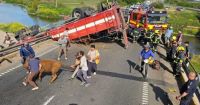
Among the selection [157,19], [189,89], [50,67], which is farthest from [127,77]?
[157,19]

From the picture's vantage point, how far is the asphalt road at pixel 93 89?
1380 centimetres

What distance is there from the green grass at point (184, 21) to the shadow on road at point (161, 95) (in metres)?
65.7

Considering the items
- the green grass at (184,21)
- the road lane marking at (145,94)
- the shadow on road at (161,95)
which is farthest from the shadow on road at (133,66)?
the green grass at (184,21)

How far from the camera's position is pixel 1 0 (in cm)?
13450

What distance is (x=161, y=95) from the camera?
15094 mm

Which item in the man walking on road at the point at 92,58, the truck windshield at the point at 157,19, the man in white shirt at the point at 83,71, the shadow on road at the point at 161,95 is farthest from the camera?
the truck windshield at the point at 157,19

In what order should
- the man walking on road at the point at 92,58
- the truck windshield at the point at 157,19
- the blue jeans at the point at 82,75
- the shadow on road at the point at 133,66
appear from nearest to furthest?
the blue jeans at the point at 82,75 → the man walking on road at the point at 92,58 → the shadow on road at the point at 133,66 → the truck windshield at the point at 157,19

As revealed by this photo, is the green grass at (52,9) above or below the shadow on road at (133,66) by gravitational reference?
below

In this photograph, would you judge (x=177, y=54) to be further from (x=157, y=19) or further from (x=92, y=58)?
(x=157, y=19)

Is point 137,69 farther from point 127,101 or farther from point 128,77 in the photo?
point 127,101

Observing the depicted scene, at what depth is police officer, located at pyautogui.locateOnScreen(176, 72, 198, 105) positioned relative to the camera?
11.6 metres

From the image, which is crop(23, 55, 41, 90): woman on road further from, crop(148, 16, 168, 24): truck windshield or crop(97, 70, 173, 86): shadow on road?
crop(148, 16, 168, 24): truck windshield

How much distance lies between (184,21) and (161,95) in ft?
253

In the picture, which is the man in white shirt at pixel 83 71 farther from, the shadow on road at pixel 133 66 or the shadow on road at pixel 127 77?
the shadow on road at pixel 133 66
